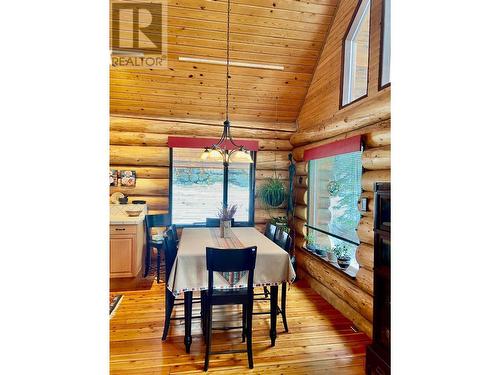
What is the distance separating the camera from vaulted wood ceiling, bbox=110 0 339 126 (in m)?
3.81

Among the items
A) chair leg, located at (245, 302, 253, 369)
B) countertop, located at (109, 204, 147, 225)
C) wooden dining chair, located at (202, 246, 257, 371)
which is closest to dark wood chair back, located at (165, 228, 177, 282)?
wooden dining chair, located at (202, 246, 257, 371)

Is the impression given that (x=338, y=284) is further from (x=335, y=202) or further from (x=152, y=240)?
(x=152, y=240)

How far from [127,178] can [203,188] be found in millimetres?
1365

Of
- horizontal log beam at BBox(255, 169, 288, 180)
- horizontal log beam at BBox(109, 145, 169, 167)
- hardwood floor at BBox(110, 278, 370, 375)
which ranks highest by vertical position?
horizontal log beam at BBox(109, 145, 169, 167)

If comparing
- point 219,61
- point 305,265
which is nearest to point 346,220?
point 305,265

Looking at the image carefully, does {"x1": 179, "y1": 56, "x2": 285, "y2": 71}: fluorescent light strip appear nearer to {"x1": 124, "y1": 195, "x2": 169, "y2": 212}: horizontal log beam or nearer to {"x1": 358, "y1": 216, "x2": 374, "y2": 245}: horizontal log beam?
{"x1": 124, "y1": 195, "x2": 169, "y2": 212}: horizontal log beam

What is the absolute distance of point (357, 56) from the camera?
3645 millimetres

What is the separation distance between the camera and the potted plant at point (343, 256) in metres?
3.50

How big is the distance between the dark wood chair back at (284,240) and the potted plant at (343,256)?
2.67 feet

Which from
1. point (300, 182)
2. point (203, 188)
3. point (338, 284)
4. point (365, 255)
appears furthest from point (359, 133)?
point (203, 188)

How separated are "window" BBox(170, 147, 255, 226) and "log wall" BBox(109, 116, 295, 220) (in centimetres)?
17
